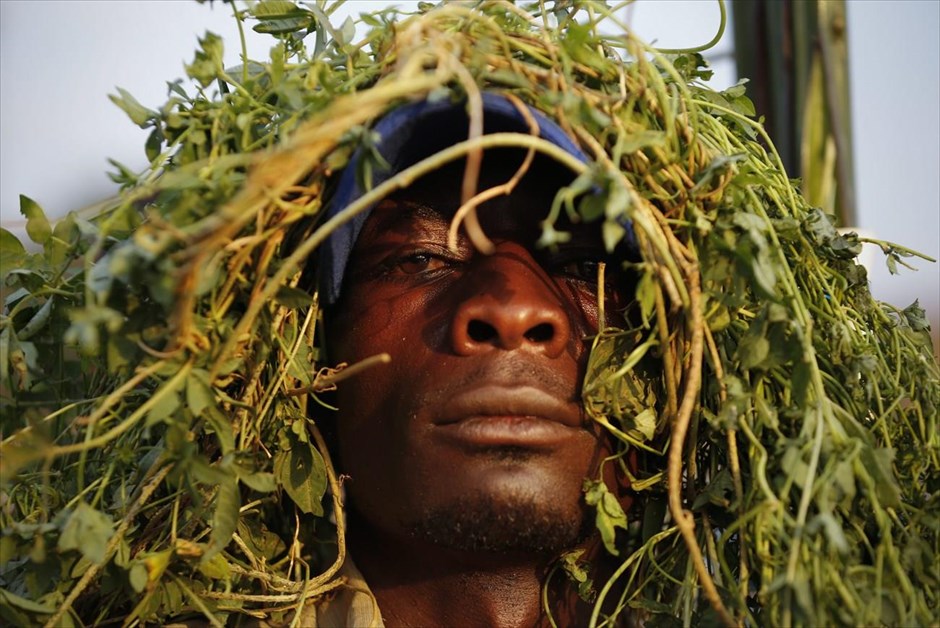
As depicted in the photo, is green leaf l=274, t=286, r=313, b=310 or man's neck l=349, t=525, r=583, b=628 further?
man's neck l=349, t=525, r=583, b=628

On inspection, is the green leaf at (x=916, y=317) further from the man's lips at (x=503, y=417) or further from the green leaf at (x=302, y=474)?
the green leaf at (x=302, y=474)

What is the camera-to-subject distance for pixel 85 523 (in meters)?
0.90

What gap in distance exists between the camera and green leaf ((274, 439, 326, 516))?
110 centimetres

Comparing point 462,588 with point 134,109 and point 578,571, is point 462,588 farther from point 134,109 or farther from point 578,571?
point 134,109

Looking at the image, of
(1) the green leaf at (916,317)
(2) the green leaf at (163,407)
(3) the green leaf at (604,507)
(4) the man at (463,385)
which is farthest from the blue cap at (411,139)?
(1) the green leaf at (916,317)

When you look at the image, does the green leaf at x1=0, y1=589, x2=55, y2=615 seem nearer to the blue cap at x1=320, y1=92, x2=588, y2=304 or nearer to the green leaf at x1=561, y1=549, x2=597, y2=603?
the blue cap at x1=320, y1=92, x2=588, y2=304

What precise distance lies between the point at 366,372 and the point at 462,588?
0.87 feet

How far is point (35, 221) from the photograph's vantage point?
1005 millimetres

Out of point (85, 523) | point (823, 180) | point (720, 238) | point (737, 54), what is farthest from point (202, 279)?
point (737, 54)

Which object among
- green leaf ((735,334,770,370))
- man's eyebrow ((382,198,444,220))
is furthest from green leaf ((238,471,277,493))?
green leaf ((735,334,770,370))

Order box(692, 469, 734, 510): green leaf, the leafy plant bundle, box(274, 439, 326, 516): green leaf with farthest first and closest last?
box(274, 439, 326, 516): green leaf → box(692, 469, 734, 510): green leaf → the leafy plant bundle

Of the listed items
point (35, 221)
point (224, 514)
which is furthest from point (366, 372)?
point (35, 221)

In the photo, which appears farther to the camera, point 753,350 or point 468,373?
point 468,373

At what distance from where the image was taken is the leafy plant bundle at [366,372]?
86 centimetres
